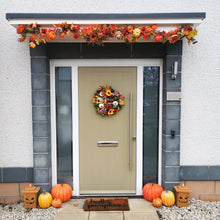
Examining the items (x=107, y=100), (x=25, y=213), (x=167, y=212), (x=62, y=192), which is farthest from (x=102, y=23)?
(x=25, y=213)

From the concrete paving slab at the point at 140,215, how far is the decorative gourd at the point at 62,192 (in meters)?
1.00

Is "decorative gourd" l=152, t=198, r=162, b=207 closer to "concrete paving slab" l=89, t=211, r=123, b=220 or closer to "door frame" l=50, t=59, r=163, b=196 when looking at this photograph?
"door frame" l=50, t=59, r=163, b=196

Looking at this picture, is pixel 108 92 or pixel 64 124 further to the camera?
pixel 64 124

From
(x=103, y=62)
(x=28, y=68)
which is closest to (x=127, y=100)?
(x=103, y=62)

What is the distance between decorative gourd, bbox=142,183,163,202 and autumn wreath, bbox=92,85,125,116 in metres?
1.42

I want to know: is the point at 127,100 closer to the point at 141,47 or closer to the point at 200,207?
the point at 141,47

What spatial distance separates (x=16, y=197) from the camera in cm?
325

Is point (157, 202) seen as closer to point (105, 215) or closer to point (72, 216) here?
point (105, 215)

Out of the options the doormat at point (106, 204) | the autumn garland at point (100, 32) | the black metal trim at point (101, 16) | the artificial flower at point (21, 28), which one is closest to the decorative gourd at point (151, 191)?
the doormat at point (106, 204)

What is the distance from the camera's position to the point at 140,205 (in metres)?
3.08

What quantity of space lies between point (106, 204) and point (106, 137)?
43.4 inches

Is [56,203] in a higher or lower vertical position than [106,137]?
lower

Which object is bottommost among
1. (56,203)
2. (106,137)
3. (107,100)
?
(56,203)

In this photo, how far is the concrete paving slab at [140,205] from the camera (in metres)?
2.96
